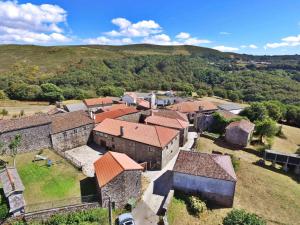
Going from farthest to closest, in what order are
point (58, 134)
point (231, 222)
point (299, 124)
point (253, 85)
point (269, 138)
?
1. point (253, 85)
2. point (299, 124)
3. point (269, 138)
4. point (58, 134)
5. point (231, 222)

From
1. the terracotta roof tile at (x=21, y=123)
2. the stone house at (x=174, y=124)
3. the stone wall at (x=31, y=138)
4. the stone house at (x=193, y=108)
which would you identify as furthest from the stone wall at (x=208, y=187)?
the stone house at (x=193, y=108)

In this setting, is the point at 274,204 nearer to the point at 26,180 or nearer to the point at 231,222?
the point at 231,222

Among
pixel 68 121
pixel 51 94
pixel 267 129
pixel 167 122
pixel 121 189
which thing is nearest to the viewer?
pixel 121 189

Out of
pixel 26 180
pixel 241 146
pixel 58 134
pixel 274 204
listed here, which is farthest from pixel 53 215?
pixel 241 146

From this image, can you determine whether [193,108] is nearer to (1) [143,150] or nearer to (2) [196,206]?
(1) [143,150]

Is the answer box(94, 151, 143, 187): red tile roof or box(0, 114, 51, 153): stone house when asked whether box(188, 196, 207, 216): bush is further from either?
box(0, 114, 51, 153): stone house

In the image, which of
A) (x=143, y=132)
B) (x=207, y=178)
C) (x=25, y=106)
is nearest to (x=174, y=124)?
(x=143, y=132)
